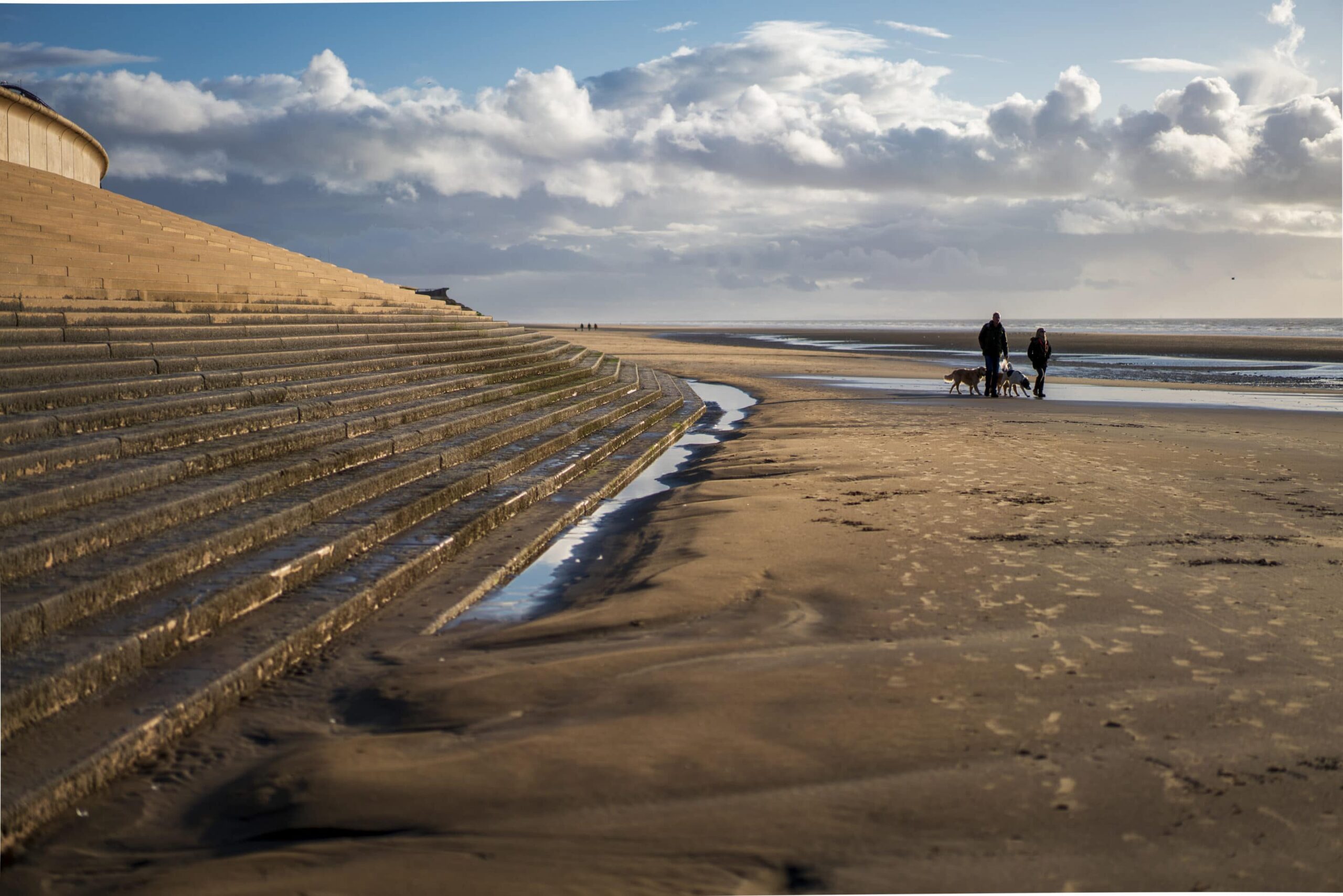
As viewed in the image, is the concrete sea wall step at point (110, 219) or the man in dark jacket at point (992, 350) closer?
the concrete sea wall step at point (110, 219)

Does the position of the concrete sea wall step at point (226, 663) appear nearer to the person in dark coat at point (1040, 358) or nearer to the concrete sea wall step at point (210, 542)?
the concrete sea wall step at point (210, 542)

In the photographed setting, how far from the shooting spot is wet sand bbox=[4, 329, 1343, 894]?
2.60 m

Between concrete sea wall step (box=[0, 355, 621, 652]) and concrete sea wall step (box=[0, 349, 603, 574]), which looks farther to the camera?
concrete sea wall step (box=[0, 349, 603, 574])

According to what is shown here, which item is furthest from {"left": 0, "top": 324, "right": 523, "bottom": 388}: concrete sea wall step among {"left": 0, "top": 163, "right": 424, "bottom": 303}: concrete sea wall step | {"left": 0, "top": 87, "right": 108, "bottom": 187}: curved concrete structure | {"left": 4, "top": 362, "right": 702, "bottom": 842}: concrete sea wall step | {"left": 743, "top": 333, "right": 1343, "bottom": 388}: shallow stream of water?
{"left": 743, "top": 333, "right": 1343, "bottom": 388}: shallow stream of water

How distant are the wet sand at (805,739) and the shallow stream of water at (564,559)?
198 mm

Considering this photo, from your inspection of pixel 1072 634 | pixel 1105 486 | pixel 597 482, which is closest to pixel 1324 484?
pixel 1105 486

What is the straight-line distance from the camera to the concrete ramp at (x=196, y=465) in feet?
12.0

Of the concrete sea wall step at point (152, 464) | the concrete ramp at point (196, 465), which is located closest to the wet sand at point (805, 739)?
the concrete ramp at point (196, 465)

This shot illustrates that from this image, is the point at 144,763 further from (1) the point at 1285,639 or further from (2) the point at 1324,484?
(2) the point at 1324,484

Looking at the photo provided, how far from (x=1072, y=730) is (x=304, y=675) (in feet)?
9.98

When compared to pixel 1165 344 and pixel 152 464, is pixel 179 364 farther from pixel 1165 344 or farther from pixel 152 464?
pixel 1165 344

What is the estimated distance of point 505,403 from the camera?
11.6 metres

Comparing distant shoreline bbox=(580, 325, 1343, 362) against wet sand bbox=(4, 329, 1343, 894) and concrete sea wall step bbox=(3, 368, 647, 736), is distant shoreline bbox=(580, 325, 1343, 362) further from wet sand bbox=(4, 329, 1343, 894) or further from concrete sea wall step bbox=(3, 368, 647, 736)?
concrete sea wall step bbox=(3, 368, 647, 736)

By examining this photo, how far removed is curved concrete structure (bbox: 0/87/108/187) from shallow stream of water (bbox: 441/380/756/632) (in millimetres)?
12042
